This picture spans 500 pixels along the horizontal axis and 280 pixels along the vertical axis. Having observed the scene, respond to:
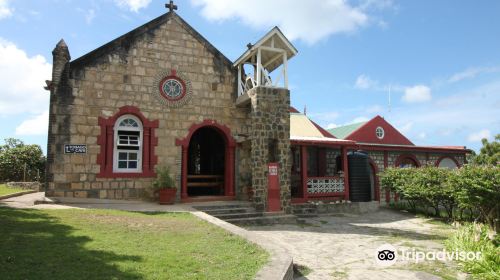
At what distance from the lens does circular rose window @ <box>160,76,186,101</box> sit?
1288cm

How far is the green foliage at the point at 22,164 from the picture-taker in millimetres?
24797

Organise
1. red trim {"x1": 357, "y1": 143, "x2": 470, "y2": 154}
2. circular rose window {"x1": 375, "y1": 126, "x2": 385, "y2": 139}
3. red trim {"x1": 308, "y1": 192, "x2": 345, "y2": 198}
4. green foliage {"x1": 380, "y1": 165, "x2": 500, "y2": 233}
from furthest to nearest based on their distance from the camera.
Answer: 1. circular rose window {"x1": 375, "y1": 126, "x2": 385, "y2": 139}
2. red trim {"x1": 357, "y1": 143, "x2": 470, "y2": 154}
3. red trim {"x1": 308, "y1": 192, "x2": 345, "y2": 198}
4. green foliage {"x1": 380, "y1": 165, "x2": 500, "y2": 233}

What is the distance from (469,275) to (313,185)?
27.7 feet

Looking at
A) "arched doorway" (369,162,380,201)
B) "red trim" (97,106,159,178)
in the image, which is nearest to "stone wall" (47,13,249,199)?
"red trim" (97,106,159,178)

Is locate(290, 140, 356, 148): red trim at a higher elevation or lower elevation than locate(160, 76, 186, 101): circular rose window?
lower

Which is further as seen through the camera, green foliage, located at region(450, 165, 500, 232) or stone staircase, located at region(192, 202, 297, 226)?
stone staircase, located at region(192, 202, 297, 226)

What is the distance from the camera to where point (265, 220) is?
11680 millimetres

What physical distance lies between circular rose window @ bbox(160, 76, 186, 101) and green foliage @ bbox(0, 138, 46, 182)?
16.3 m

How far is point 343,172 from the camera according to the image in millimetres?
15641

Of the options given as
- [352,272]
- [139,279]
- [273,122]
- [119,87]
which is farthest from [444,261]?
[119,87]

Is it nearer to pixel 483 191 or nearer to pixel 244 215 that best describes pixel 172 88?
pixel 244 215

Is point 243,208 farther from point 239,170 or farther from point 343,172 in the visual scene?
point 343,172

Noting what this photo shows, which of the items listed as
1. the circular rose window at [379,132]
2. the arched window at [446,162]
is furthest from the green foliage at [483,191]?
the circular rose window at [379,132]

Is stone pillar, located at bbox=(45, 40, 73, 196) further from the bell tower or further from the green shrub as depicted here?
the green shrub
